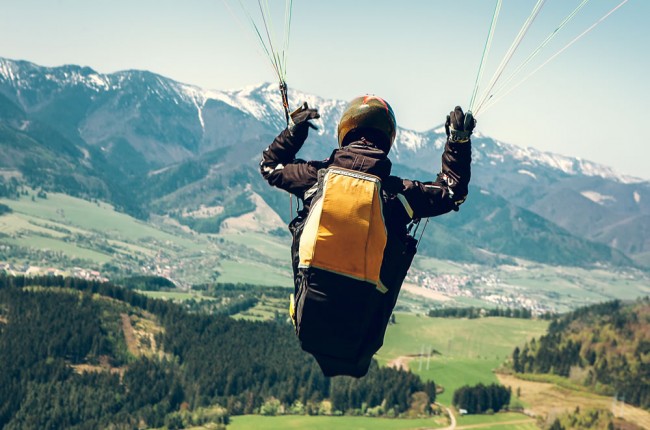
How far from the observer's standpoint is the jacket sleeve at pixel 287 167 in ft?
31.1

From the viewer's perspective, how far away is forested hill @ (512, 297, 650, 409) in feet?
419

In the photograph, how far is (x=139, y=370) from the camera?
117 metres

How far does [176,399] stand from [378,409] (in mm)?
32130

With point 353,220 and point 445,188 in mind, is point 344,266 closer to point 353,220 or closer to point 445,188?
point 353,220

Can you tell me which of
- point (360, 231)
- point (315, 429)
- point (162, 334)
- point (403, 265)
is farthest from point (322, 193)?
point (162, 334)

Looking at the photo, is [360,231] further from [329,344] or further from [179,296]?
[179,296]

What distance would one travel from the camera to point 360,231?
28.0ft

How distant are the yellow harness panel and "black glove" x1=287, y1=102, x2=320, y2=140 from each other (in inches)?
47.7

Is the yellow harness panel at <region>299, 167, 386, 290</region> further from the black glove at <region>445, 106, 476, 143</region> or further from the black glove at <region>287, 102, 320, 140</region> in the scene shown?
the black glove at <region>445, 106, 476, 143</region>

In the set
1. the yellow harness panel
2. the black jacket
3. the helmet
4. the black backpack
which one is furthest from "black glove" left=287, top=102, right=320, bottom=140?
the yellow harness panel

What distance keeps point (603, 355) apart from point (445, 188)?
471 feet

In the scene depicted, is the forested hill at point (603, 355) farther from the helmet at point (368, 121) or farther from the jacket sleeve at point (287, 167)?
the jacket sleeve at point (287, 167)

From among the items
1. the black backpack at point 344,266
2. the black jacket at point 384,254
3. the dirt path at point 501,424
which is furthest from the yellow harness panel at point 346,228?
the dirt path at point 501,424

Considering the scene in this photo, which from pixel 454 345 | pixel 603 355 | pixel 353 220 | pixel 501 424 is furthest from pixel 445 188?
pixel 454 345
